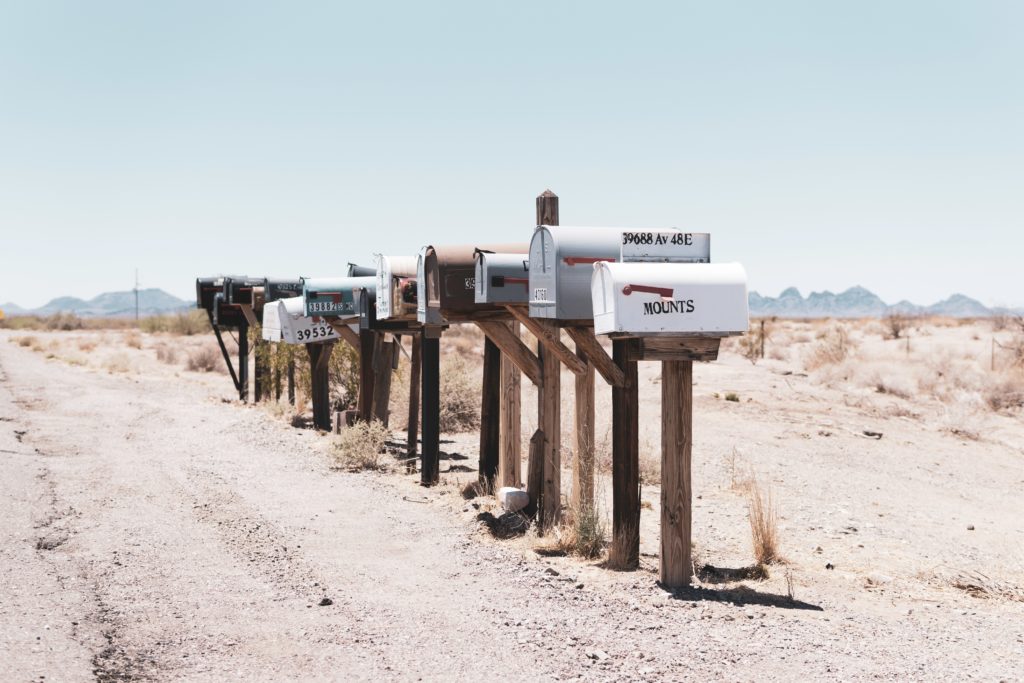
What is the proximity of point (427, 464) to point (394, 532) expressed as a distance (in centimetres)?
204

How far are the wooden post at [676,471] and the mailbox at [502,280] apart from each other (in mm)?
1933

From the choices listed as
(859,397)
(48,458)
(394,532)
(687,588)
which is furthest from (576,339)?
(859,397)

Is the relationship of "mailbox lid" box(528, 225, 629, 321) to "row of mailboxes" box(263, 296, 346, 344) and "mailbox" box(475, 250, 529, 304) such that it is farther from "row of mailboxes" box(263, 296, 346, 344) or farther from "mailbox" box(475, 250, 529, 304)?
"row of mailboxes" box(263, 296, 346, 344)

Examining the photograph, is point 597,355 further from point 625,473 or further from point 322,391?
point 322,391

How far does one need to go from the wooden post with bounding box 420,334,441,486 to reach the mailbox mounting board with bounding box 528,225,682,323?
3.12m

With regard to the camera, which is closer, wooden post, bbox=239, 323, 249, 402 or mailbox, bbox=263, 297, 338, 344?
mailbox, bbox=263, 297, 338, 344

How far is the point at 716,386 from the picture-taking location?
18984 millimetres

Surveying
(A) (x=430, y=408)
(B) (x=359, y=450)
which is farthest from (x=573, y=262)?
(B) (x=359, y=450)

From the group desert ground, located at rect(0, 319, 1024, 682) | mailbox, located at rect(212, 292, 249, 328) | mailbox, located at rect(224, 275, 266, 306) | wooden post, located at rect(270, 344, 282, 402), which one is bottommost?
desert ground, located at rect(0, 319, 1024, 682)

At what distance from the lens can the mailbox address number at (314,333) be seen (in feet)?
46.0

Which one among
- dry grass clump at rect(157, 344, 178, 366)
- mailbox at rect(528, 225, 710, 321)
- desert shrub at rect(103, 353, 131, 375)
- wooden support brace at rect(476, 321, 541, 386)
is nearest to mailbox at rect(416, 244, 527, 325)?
wooden support brace at rect(476, 321, 541, 386)

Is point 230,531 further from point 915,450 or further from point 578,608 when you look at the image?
point 915,450

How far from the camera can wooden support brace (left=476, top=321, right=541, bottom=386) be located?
7836 millimetres

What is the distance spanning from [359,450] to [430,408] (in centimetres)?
147
